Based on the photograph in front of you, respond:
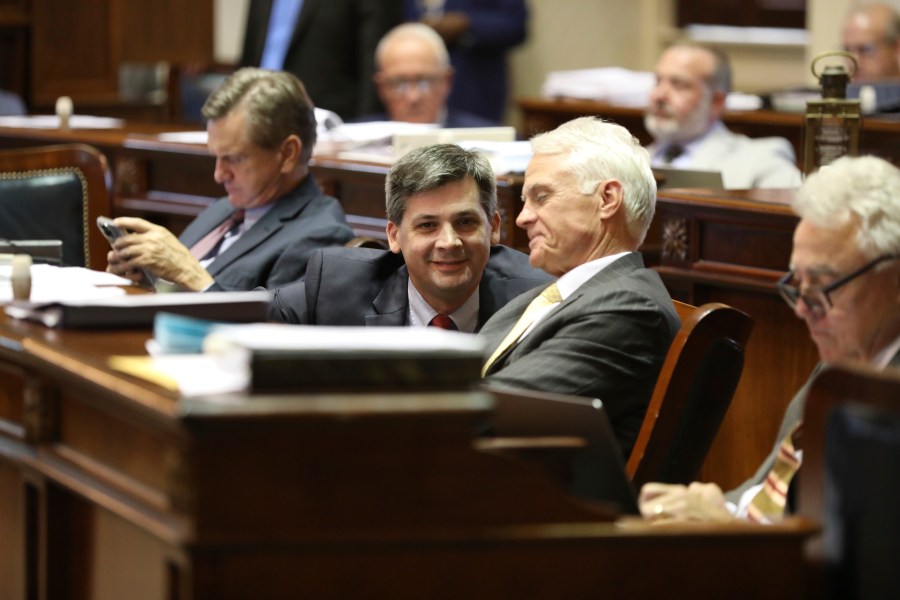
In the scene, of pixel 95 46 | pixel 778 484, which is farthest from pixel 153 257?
pixel 95 46

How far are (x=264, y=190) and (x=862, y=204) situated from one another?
2016 millimetres

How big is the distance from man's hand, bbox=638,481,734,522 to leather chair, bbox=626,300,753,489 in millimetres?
318

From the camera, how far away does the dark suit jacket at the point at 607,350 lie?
2.46 m

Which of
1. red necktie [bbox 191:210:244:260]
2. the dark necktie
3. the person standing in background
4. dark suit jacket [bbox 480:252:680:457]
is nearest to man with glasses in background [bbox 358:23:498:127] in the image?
the dark necktie

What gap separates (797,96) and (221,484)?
17.6 feet

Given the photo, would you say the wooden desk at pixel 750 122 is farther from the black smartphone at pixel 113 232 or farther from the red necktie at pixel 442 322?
the red necktie at pixel 442 322

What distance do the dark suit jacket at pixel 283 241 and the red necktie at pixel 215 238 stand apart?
0.17 metres

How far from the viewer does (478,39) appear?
25.4ft

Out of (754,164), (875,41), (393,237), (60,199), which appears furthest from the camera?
(875,41)

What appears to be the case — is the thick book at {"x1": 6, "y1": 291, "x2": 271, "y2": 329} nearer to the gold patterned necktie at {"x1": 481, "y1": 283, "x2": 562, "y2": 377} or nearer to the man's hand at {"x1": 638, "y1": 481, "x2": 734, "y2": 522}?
the man's hand at {"x1": 638, "y1": 481, "x2": 734, "y2": 522}

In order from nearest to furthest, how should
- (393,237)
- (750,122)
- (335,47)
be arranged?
(393,237) < (750,122) < (335,47)

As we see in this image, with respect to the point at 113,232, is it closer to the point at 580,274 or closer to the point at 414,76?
the point at 580,274

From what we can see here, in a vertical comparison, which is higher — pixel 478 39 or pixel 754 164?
pixel 478 39

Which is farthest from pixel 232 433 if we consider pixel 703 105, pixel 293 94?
pixel 703 105
